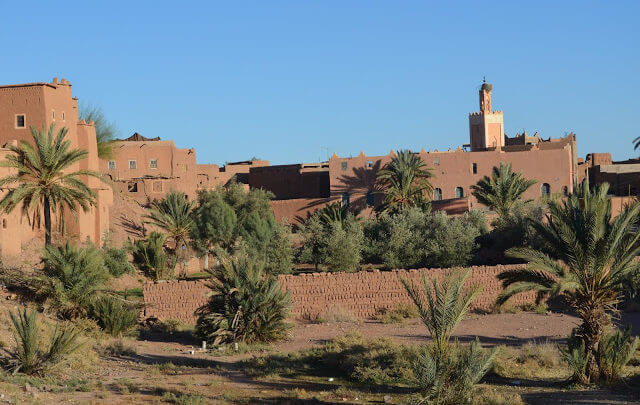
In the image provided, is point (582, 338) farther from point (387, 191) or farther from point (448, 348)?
point (387, 191)

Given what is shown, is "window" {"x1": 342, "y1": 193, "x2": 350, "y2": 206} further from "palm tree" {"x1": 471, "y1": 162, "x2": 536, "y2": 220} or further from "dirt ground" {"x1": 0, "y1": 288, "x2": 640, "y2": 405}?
"dirt ground" {"x1": 0, "y1": 288, "x2": 640, "y2": 405}

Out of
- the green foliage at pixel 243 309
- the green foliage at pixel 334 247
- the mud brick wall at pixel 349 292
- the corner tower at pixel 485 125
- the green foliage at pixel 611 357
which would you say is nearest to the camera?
the green foliage at pixel 611 357

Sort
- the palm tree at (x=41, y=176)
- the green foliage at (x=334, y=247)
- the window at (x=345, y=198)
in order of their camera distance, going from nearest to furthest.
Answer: the palm tree at (x=41, y=176)
the green foliage at (x=334, y=247)
the window at (x=345, y=198)

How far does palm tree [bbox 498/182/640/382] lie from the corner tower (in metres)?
55.9

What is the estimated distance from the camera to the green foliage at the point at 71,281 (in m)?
23.7

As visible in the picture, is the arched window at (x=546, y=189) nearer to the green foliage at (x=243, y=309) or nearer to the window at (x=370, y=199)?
the window at (x=370, y=199)

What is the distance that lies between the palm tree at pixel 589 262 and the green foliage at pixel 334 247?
607 inches

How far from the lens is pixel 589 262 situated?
16719mm

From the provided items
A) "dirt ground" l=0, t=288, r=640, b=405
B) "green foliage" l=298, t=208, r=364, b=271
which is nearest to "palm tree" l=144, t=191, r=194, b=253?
"green foliage" l=298, t=208, r=364, b=271

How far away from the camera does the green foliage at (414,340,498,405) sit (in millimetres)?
14555

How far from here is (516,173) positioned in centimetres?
4803

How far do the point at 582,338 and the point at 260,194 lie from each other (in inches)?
1337

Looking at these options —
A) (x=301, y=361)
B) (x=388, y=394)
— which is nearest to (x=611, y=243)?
(x=388, y=394)

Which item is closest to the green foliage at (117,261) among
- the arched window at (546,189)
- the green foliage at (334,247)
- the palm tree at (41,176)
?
the palm tree at (41,176)
